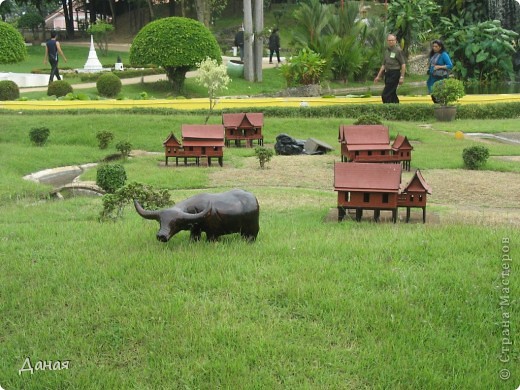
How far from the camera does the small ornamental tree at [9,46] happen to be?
59.1 feet

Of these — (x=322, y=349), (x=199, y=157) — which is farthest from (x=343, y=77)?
(x=322, y=349)

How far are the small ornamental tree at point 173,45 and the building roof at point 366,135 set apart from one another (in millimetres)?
13387

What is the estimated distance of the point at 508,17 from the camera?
3331 centimetres

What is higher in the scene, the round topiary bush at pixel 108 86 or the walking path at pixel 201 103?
the round topiary bush at pixel 108 86

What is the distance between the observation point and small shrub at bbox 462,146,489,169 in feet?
40.3

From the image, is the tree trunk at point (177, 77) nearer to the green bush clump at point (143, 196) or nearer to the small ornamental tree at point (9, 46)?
the small ornamental tree at point (9, 46)

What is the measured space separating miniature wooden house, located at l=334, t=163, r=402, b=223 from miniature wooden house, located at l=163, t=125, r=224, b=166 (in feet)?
19.7

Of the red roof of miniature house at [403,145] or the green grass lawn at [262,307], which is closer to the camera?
the green grass lawn at [262,307]

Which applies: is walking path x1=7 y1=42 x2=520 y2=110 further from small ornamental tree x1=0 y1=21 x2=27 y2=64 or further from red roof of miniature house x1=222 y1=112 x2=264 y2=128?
red roof of miniature house x1=222 y1=112 x2=264 y2=128

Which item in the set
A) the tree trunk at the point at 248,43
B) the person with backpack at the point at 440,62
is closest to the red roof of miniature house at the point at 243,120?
the person with backpack at the point at 440,62

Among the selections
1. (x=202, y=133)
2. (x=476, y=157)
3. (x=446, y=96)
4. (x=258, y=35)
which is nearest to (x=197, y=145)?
(x=202, y=133)

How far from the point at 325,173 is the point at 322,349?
8379 mm

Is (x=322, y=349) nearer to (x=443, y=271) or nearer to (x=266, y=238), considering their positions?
(x=443, y=271)

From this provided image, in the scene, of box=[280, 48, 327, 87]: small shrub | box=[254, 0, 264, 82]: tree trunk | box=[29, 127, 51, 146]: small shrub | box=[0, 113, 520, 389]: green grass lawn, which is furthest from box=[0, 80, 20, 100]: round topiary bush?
box=[0, 113, 520, 389]: green grass lawn
